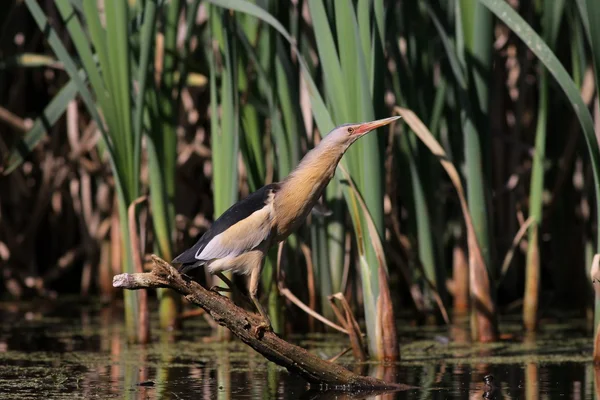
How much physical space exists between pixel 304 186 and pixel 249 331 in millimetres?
620

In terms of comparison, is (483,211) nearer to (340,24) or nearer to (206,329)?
(340,24)

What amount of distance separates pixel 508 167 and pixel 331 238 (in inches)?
89.1

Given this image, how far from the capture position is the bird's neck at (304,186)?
4098 millimetres

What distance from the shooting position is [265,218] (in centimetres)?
404

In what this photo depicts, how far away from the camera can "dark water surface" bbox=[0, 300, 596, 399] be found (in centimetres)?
402

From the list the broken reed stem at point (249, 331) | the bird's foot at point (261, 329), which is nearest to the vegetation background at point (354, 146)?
the broken reed stem at point (249, 331)

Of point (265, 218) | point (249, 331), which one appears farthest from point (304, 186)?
point (249, 331)

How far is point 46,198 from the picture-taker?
24.2ft

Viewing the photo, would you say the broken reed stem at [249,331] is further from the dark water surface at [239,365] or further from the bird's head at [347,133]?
the bird's head at [347,133]

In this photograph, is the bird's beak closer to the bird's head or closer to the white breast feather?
the bird's head

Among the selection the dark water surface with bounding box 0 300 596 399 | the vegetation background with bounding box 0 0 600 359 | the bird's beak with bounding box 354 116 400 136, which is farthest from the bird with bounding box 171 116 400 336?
the dark water surface with bounding box 0 300 596 399

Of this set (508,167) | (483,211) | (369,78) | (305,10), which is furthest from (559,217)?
(369,78)

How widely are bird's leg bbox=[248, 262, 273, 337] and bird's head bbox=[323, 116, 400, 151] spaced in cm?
58

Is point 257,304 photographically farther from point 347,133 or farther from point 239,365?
point 239,365
